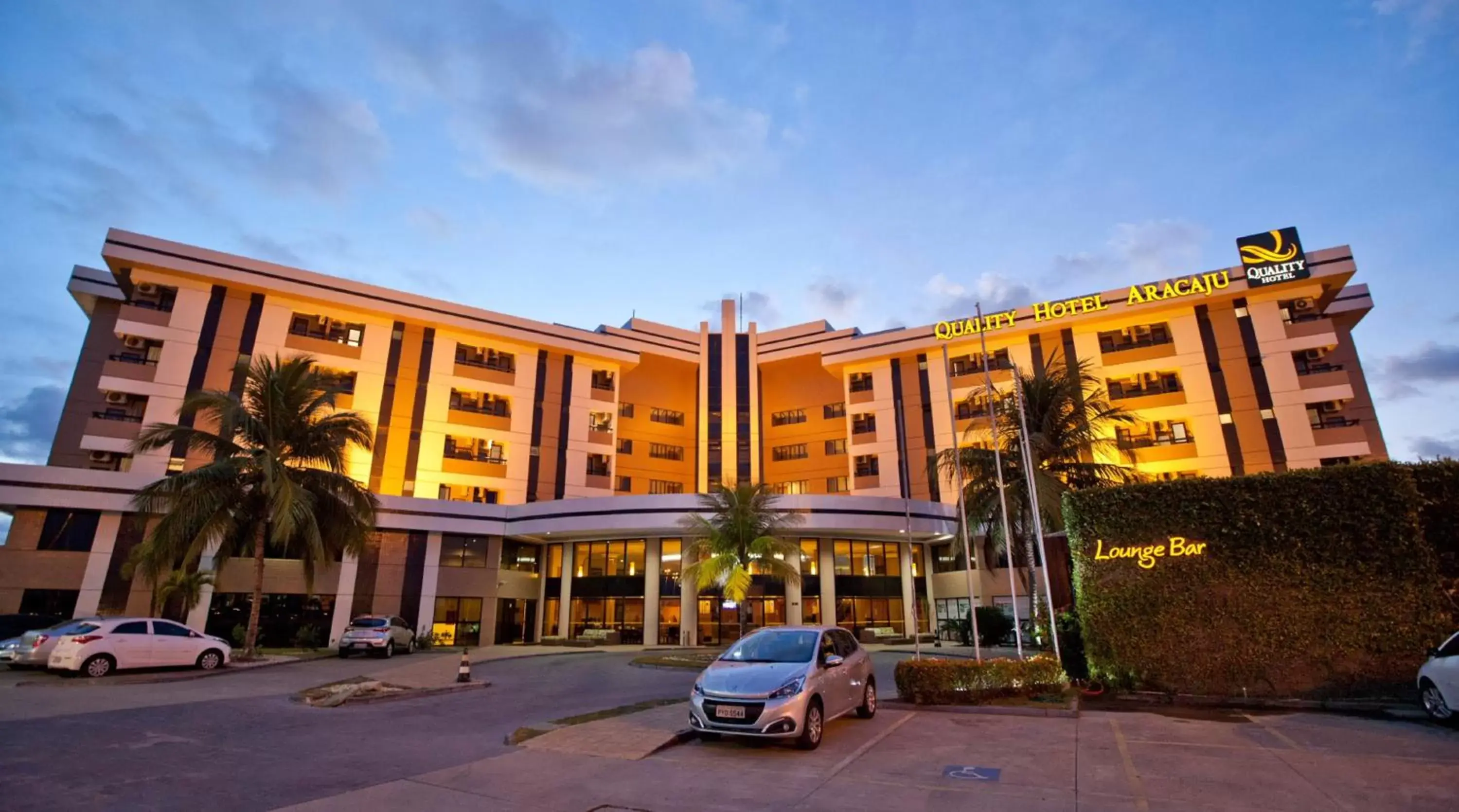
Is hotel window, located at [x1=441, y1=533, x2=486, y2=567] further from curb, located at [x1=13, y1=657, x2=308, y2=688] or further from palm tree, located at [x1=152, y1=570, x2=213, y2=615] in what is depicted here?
curb, located at [x1=13, y1=657, x2=308, y2=688]

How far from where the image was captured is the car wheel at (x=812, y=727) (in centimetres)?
976

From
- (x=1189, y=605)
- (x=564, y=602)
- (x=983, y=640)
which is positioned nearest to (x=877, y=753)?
(x=1189, y=605)

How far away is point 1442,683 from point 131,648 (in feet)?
92.3

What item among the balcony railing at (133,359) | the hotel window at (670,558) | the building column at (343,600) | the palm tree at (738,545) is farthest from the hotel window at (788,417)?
the balcony railing at (133,359)

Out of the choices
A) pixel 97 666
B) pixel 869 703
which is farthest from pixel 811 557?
pixel 97 666

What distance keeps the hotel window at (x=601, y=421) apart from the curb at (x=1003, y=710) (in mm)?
36148

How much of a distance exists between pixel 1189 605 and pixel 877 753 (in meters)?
8.39

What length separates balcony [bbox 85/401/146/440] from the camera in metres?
35.4

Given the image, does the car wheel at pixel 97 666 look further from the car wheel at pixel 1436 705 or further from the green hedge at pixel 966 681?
the car wheel at pixel 1436 705

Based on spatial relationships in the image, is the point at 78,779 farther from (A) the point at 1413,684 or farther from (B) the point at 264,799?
(A) the point at 1413,684

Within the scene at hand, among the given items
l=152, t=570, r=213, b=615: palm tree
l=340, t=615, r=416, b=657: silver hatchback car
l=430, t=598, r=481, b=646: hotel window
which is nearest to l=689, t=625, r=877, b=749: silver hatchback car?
l=340, t=615, r=416, b=657: silver hatchback car

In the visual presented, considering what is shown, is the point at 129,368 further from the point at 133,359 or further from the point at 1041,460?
the point at 1041,460

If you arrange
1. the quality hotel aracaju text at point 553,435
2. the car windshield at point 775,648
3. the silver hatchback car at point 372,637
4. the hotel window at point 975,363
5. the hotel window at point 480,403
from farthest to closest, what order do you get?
1. the hotel window at point 975,363
2. the hotel window at point 480,403
3. the quality hotel aracaju text at point 553,435
4. the silver hatchback car at point 372,637
5. the car windshield at point 775,648

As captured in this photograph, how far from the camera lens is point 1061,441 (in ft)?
79.1
